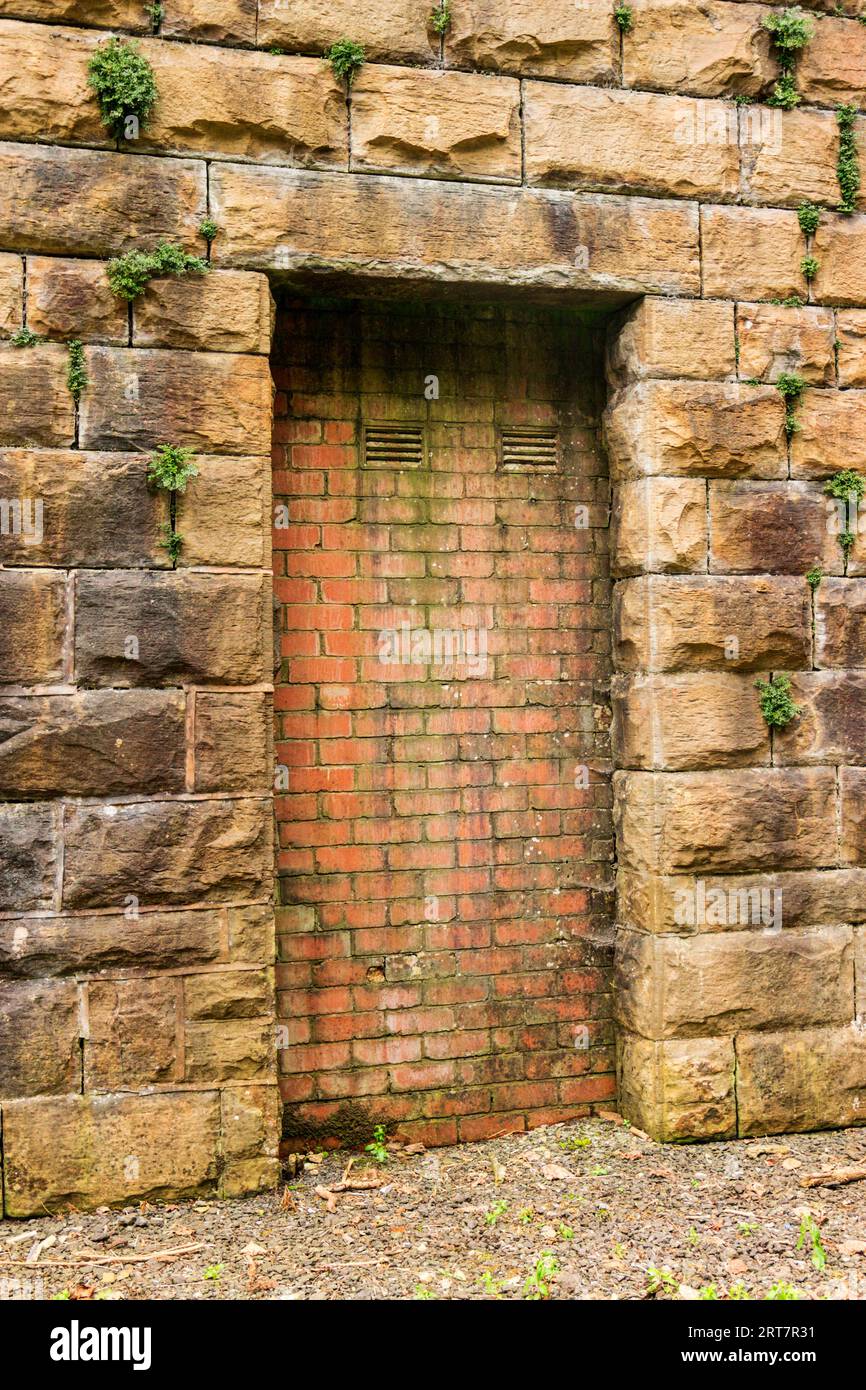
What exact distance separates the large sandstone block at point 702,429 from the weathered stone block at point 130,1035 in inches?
106

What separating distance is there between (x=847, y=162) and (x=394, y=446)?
218 cm

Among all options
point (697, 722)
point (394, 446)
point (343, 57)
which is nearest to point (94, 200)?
point (343, 57)

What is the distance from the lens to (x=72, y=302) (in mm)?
3824

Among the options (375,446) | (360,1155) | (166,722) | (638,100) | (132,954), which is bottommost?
→ (360,1155)

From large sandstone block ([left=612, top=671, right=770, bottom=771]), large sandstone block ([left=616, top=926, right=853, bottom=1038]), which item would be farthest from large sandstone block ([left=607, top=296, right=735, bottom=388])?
large sandstone block ([left=616, top=926, right=853, bottom=1038])

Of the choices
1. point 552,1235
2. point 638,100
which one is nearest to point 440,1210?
point 552,1235

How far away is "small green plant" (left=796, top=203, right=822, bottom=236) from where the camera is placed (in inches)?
176

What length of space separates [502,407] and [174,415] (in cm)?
140

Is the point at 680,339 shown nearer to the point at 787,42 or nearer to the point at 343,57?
the point at 787,42

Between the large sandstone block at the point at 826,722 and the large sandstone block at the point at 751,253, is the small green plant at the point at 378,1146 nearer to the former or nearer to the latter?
the large sandstone block at the point at 826,722

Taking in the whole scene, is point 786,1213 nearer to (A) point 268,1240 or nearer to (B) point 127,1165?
(A) point 268,1240

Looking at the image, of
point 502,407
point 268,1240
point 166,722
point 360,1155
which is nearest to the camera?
point 268,1240

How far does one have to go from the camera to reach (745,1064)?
4.36 meters

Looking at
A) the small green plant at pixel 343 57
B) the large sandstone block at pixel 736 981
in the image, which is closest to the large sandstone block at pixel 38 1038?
the large sandstone block at pixel 736 981
